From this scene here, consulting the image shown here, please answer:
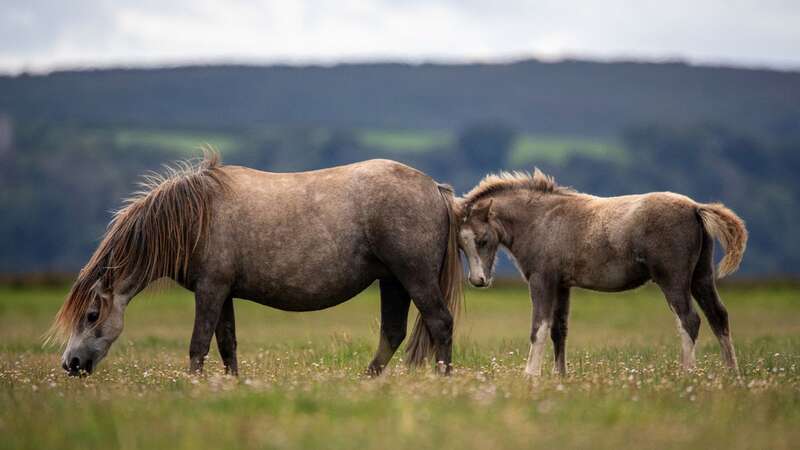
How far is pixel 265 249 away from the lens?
10.5 meters

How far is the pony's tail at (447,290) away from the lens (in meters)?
10.9

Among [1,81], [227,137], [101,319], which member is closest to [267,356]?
[101,319]

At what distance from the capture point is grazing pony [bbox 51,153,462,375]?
1045cm

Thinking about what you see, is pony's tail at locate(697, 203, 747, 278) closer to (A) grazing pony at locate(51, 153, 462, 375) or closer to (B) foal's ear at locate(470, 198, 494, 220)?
(B) foal's ear at locate(470, 198, 494, 220)

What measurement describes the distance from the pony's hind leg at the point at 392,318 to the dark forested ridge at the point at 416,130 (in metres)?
62.8


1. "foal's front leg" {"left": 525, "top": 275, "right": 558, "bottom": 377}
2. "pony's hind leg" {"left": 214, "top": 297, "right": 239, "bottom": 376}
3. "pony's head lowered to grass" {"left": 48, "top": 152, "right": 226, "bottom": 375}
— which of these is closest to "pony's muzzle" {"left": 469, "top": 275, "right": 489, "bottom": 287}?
"foal's front leg" {"left": 525, "top": 275, "right": 558, "bottom": 377}

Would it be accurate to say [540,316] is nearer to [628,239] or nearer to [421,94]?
[628,239]

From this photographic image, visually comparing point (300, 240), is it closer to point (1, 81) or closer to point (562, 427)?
point (562, 427)

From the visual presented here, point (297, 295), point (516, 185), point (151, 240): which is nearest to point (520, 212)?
point (516, 185)

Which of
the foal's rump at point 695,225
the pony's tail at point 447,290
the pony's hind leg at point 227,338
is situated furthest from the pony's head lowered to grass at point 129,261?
the foal's rump at point 695,225

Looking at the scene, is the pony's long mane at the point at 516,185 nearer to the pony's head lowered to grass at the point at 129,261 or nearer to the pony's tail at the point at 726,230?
the pony's tail at the point at 726,230

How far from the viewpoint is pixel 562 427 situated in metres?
7.02

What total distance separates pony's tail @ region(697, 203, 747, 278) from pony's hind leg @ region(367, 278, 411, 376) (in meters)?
3.15

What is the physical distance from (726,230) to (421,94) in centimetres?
15999
